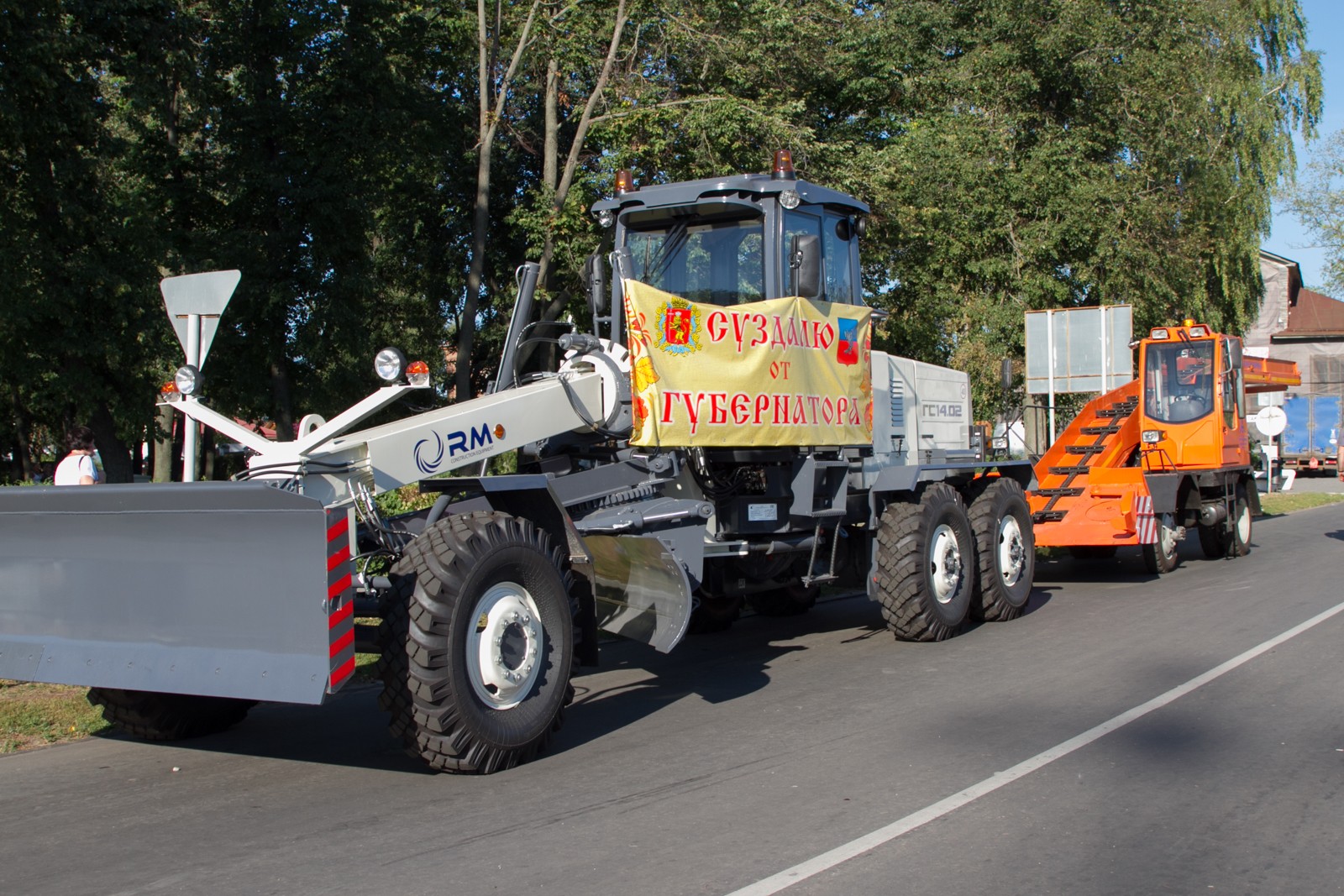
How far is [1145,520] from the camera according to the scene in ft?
45.6

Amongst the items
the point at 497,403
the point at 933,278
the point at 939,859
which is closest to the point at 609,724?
the point at 497,403

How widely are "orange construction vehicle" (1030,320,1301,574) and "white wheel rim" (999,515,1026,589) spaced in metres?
3.66

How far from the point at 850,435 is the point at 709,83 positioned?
43.0ft

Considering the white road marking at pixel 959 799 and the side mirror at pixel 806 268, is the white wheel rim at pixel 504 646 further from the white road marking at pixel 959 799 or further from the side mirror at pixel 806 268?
the side mirror at pixel 806 268

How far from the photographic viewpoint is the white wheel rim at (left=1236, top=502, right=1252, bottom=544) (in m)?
16.8

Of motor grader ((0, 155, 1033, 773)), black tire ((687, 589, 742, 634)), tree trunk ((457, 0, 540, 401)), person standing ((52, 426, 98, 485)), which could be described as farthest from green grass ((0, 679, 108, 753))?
tree trunk ((457, 0, 540, 401))

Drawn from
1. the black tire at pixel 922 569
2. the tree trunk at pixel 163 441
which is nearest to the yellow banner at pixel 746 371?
the black tire at pixel 922 569

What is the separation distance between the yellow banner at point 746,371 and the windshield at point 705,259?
456 mm

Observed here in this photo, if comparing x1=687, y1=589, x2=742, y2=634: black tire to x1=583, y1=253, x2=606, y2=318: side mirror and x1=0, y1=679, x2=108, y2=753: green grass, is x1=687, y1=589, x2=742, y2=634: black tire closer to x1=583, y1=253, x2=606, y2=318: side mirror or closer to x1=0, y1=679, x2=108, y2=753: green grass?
x1=583, y1=253, x2=606, y2=318: side mirror

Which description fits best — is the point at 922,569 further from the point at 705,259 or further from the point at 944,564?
the point at 705,259

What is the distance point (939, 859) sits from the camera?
4.86m

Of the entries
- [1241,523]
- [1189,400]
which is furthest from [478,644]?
[1241,523]

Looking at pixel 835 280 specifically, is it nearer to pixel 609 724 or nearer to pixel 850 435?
pixel 850 435

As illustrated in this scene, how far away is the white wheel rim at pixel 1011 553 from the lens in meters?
11.3
